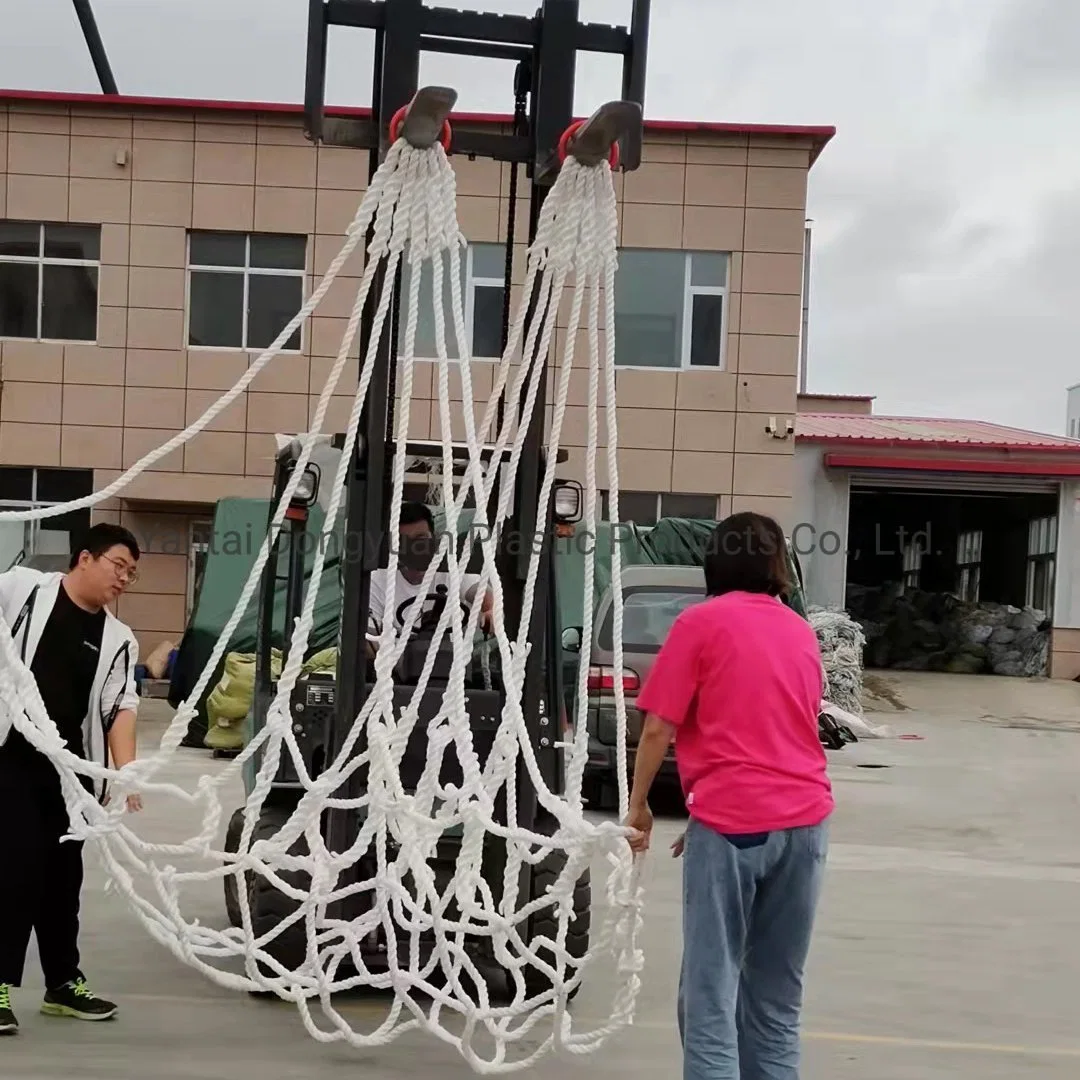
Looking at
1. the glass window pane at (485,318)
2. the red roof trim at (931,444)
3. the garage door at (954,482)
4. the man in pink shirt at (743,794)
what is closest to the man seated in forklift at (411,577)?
the man in pink shirt at (743,794)

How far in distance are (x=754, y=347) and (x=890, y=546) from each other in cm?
1278

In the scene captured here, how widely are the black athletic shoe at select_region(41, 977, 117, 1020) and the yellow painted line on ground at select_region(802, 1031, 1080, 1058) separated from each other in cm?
248

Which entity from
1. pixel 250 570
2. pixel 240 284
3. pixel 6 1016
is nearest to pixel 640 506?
pixel 240 284

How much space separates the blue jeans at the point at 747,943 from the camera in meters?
3.92

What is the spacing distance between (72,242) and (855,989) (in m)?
15.3

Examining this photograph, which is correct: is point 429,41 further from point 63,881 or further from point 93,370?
point 93,370

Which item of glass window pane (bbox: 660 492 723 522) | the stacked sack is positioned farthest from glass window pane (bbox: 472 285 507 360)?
the stacked sack

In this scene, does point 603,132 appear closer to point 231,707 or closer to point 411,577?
point 411,577

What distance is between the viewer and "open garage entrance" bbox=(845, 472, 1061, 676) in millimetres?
22203

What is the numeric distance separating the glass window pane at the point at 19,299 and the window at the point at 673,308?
7.18 metres

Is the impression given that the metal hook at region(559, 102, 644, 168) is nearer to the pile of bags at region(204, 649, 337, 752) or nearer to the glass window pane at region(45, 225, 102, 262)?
the pile of bags at region(204, 649, 337, 752)

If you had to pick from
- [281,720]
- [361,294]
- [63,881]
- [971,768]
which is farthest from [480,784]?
[971,768]

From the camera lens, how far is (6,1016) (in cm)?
498

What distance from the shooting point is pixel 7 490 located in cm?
1858
